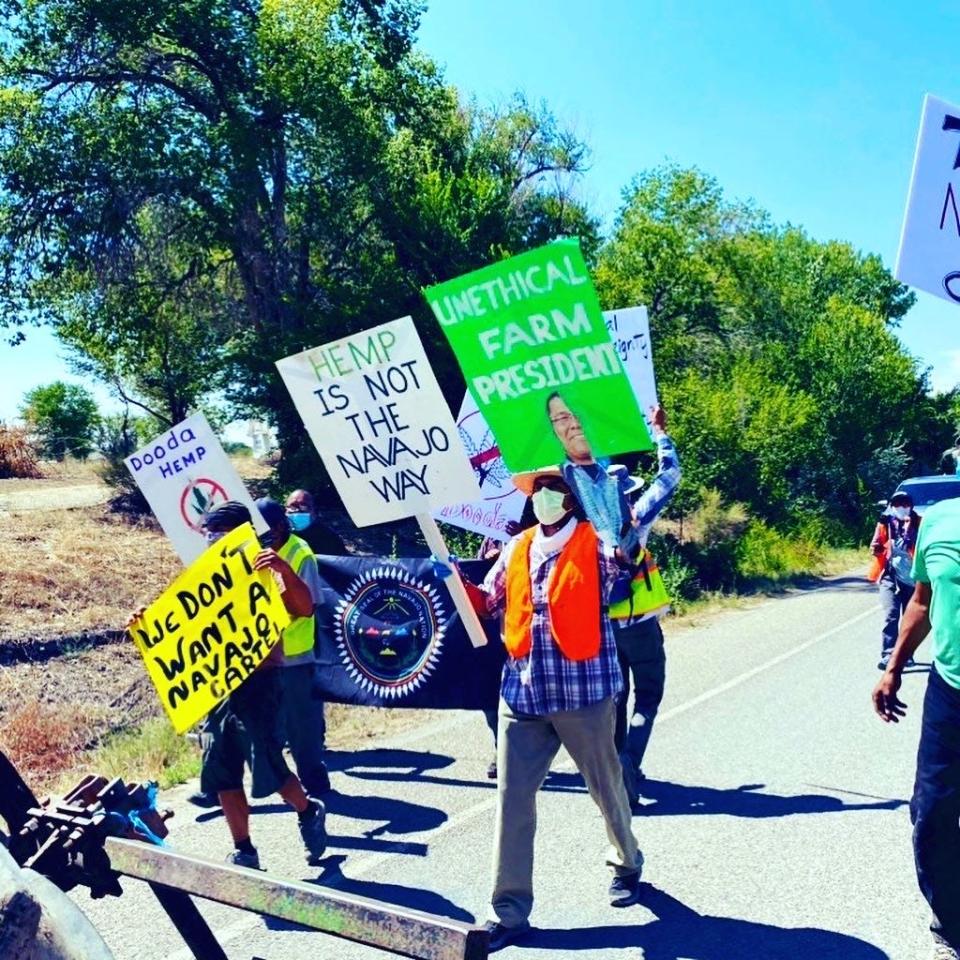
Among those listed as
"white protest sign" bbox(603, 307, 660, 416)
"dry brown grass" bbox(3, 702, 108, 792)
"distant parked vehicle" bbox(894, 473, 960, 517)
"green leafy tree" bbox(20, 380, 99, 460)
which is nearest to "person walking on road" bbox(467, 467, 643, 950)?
"white protest sign" bbox(603, 307, 660, 416)

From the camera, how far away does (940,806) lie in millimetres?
3883

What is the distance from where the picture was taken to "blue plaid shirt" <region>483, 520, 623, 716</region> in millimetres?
4539

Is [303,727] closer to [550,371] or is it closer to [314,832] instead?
[314,832]

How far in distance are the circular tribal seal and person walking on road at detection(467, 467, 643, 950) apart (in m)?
2.70

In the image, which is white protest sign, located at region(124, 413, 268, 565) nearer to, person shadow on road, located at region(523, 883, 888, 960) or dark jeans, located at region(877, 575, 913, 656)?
person shadow on road, located at region(523, 883, 888, 960)

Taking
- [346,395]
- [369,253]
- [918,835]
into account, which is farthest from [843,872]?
[369,253]

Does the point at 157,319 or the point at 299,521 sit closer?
the point at 299,521

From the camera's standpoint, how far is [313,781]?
6773 millimetres

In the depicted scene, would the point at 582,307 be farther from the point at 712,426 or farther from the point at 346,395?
the point at 712,426

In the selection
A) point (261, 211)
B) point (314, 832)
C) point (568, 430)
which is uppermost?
point (261, 211)

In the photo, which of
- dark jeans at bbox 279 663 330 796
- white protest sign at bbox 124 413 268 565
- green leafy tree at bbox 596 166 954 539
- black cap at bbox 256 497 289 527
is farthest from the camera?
green leafy tree at bbox 596 166 954 539

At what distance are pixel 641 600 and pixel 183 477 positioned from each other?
2.93 metres

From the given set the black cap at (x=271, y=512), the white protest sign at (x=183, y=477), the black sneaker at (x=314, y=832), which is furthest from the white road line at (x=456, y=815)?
the white protest sign at (x=183, y=477)

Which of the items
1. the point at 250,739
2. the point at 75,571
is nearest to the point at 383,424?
the point at 250,739
